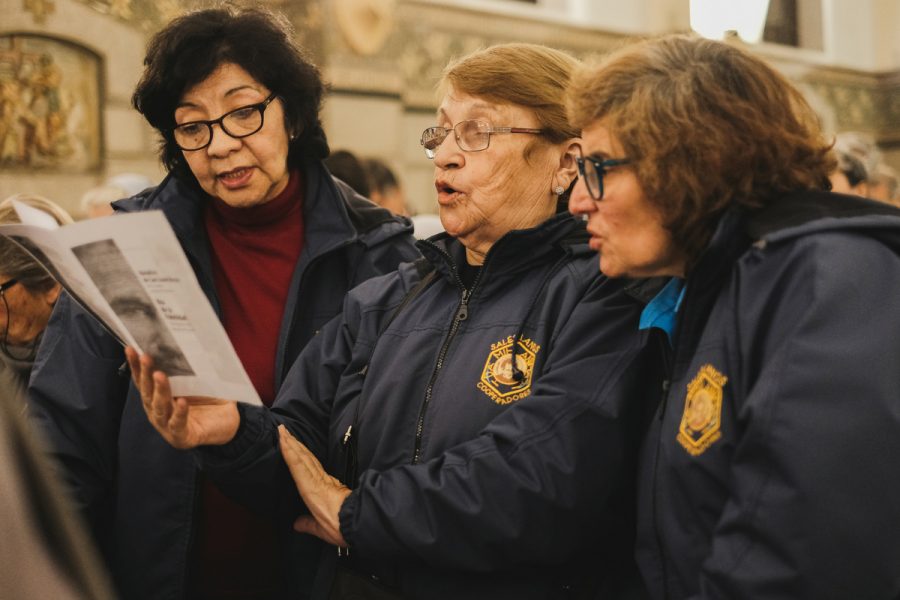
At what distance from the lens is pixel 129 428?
2805 mm

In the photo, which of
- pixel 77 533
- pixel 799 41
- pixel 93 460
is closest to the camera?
pixel 77 533

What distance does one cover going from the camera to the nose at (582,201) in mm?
2090

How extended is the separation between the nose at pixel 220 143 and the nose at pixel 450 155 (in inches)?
25.3

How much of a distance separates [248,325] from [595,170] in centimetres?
123

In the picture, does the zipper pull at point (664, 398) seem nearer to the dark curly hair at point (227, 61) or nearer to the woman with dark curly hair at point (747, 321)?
the woman with dark curly hair at point (747, 321)

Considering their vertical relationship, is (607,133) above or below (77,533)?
above

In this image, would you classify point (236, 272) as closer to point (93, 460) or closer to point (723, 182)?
point (93, 460)

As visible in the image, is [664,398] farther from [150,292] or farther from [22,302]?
[22,302]

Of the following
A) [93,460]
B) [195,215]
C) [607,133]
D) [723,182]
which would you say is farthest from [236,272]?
[723,182]

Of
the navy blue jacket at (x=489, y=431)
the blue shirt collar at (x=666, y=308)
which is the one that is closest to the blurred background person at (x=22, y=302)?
the navy blue jacket at (x=489, y=431)

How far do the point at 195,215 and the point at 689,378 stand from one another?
1.59 meters

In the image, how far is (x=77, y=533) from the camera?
3.54ft

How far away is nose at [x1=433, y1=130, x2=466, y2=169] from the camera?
250 cm

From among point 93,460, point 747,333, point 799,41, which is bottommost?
point 93,460
